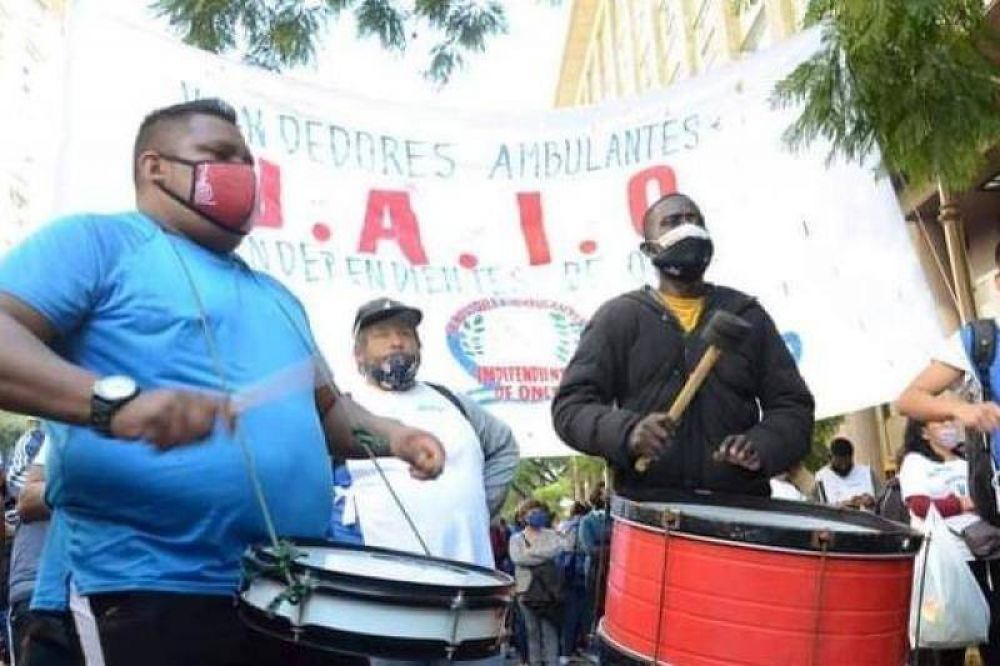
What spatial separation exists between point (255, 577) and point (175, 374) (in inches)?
15.6

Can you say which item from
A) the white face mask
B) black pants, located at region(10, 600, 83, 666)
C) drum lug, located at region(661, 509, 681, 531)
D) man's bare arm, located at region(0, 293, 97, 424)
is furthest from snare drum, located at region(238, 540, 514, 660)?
the white face mask

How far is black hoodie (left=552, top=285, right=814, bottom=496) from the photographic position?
11.0 ft

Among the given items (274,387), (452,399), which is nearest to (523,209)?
(452,399)

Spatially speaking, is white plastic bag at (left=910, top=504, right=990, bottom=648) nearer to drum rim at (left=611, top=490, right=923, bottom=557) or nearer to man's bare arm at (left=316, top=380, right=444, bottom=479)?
drum rim at (left=611, top=490, right=923, bottom=557)

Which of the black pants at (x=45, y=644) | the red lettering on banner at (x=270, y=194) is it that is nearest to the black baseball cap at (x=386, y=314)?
the black pants at (x=45, y=644)

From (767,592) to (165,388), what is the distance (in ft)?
4.40

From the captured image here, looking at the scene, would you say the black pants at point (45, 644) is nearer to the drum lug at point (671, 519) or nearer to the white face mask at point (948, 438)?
the drum lug at point (671, 519)

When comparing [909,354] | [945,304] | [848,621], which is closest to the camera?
[848,621]

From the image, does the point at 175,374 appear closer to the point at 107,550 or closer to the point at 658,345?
the point at 107,550

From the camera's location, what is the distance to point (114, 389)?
5.77ft

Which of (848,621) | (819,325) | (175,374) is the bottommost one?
(848,621)

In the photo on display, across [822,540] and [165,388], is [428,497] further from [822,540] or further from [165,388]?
[165,388]

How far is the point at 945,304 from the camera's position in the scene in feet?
40.6

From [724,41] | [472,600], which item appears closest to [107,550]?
[472,600]
